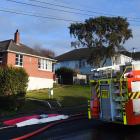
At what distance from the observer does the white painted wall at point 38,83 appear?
49.4 metres

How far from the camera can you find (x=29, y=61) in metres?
50.3

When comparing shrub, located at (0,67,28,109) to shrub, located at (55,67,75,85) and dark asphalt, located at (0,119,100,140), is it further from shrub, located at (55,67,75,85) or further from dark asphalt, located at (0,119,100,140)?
shrub, located at (55,67,75,85)

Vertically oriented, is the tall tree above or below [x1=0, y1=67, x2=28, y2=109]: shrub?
above

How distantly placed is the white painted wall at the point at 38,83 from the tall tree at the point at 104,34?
480 inches

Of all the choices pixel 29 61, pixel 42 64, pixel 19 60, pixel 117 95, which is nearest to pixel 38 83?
pixel 29 61

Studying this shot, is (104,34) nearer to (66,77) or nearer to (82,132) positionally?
(66,77)

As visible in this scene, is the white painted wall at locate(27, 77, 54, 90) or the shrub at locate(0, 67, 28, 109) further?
the white painted wall at locate(27, 77, 54, 90)

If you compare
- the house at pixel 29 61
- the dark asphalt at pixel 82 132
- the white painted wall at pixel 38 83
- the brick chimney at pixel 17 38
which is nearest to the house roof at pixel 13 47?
the house at pixel 29 61

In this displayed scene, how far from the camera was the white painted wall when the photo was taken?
4938cm

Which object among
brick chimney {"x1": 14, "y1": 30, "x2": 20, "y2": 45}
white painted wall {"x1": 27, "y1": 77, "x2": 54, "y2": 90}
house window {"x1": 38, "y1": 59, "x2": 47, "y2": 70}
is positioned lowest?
white painted wall {"x1": 27, "y1": 77, "x2": 54, "y2": 90}

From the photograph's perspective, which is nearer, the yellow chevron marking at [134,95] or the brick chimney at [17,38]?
the yellow chevron marking at [134,95]

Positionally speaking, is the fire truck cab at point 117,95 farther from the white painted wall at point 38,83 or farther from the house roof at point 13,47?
the white painted wall at point 38,83

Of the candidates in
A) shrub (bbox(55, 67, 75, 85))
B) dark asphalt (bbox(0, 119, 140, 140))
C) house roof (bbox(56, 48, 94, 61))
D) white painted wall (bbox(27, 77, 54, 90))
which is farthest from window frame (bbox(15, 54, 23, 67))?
house roof (bbox(56, 48, 94, 61))

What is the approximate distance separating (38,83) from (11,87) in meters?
23.0
